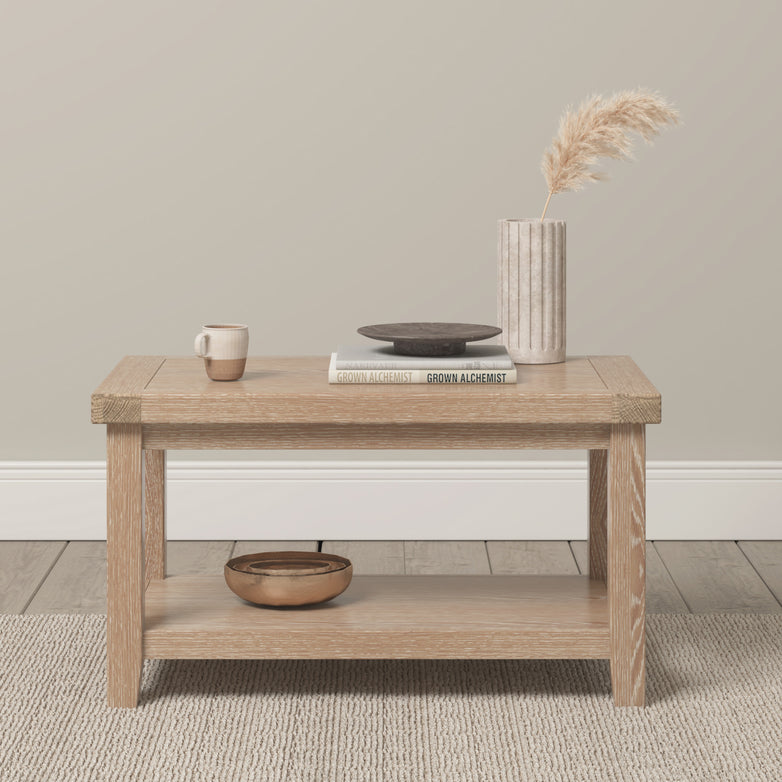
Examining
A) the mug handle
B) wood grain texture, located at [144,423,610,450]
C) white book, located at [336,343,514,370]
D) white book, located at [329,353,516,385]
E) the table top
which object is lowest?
wood grain texture, located at [144,423,610,450]

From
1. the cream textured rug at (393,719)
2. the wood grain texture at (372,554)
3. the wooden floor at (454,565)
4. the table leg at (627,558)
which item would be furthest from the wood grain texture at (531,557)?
the table leg at (627,558)

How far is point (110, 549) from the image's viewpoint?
1.92 meters

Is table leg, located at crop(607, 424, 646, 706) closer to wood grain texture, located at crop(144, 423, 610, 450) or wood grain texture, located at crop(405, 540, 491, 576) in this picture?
wood grain texture, located at crop(144, 423, 610, 450)

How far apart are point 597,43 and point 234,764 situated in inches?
72.0

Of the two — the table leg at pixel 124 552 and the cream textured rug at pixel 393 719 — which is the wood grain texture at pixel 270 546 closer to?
the cream textured rug at pixel 393 719

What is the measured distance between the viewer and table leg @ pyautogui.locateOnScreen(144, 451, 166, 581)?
7.45 ft

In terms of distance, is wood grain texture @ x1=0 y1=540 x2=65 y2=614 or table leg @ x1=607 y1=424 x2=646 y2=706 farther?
wood grain texture @ x1=0 y1=540 x2=65 y2=614

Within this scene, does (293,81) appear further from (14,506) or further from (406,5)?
(14,506)

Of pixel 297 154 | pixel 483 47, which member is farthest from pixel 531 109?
pixel 297 154

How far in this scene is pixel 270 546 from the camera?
2.95 metres

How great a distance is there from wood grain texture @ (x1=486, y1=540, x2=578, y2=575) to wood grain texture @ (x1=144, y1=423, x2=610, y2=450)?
0.85 m

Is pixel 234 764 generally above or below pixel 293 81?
below

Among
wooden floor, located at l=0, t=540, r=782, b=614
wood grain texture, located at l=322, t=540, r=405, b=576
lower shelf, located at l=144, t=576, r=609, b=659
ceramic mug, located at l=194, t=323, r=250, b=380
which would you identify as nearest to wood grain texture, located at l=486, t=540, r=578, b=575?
wooden floor, located at l=0, t=540, r=782, b=614

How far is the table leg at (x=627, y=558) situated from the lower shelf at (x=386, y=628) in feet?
0.10
